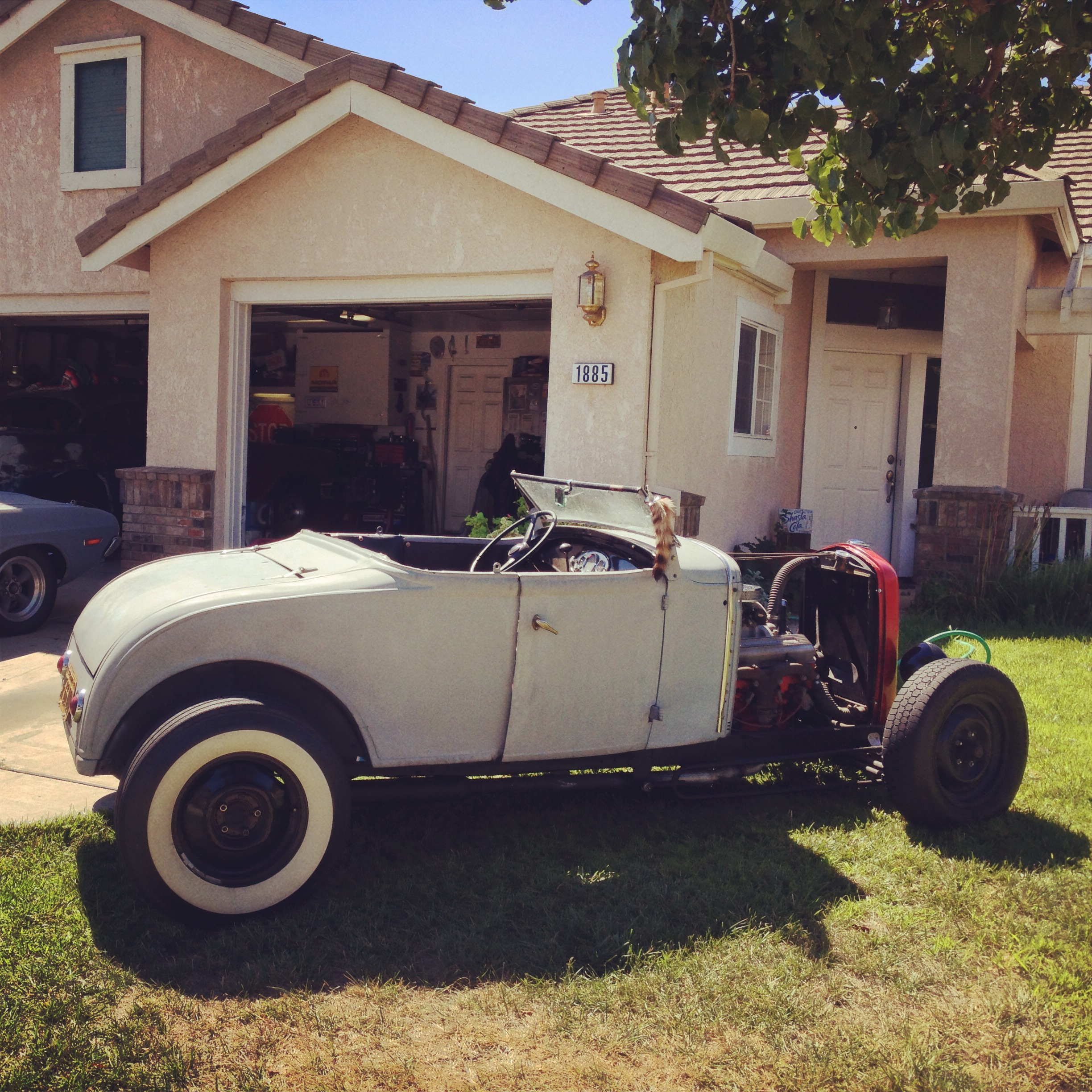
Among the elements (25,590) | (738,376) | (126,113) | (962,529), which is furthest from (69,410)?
(962,529)

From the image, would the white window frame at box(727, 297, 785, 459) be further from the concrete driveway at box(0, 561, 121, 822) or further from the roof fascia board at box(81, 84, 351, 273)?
the concrete driveway at box(0, 561, 121, 822)

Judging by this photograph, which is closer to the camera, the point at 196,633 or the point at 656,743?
the point at 196,633

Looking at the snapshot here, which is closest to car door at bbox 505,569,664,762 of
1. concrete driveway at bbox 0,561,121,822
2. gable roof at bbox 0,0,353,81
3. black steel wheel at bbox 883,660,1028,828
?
black steel wheel at bbox 883,660,1028,828

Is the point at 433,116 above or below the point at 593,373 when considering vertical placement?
above

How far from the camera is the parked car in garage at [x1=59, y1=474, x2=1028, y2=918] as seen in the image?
3332 millimetres

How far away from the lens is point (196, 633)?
3396 millimetres

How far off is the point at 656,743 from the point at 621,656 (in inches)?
15.2

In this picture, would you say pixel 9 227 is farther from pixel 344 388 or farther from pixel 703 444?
pixel 703 444

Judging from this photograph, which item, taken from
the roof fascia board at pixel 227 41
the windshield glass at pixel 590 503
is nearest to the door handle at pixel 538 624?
the windshield glass at pixel 590 503

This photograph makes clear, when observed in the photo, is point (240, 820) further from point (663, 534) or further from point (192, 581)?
point (663, 534)

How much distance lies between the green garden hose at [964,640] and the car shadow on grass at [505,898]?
3.64ft

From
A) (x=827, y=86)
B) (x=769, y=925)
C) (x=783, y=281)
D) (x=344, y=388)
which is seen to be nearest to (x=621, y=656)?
(x=769, y=925)

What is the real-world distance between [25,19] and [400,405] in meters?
6.57

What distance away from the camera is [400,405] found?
15398 mm
